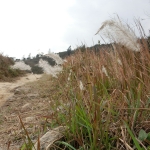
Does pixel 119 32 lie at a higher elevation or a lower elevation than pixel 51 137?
higher

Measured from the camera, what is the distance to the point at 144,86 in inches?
55.5

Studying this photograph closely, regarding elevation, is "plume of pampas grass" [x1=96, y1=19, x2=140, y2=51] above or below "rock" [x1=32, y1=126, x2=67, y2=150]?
above

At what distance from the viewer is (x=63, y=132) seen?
131cm

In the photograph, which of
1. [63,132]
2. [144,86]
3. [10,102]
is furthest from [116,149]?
[10,102]

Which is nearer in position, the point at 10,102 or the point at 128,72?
the point at 128,72

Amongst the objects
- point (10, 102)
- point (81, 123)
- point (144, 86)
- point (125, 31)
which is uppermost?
point (125, 31)

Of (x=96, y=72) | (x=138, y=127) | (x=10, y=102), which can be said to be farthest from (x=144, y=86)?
(x=10, y=102)

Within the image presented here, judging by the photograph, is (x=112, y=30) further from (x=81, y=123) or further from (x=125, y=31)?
(x=81, y=123)

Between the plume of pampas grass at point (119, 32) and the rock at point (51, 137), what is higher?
the plume of pampas grass at point (119, 32)

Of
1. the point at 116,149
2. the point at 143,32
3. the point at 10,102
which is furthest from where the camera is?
the point at 10,102

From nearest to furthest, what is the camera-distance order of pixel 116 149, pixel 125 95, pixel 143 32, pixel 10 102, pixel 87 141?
1. pixel 116 149
2. pixel 87 141
3. pixel 125 95
4. pixel 143 32
5. pixel 10 102

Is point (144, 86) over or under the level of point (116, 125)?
over

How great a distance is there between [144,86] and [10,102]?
8.60ft

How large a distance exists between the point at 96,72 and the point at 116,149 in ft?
3.12
